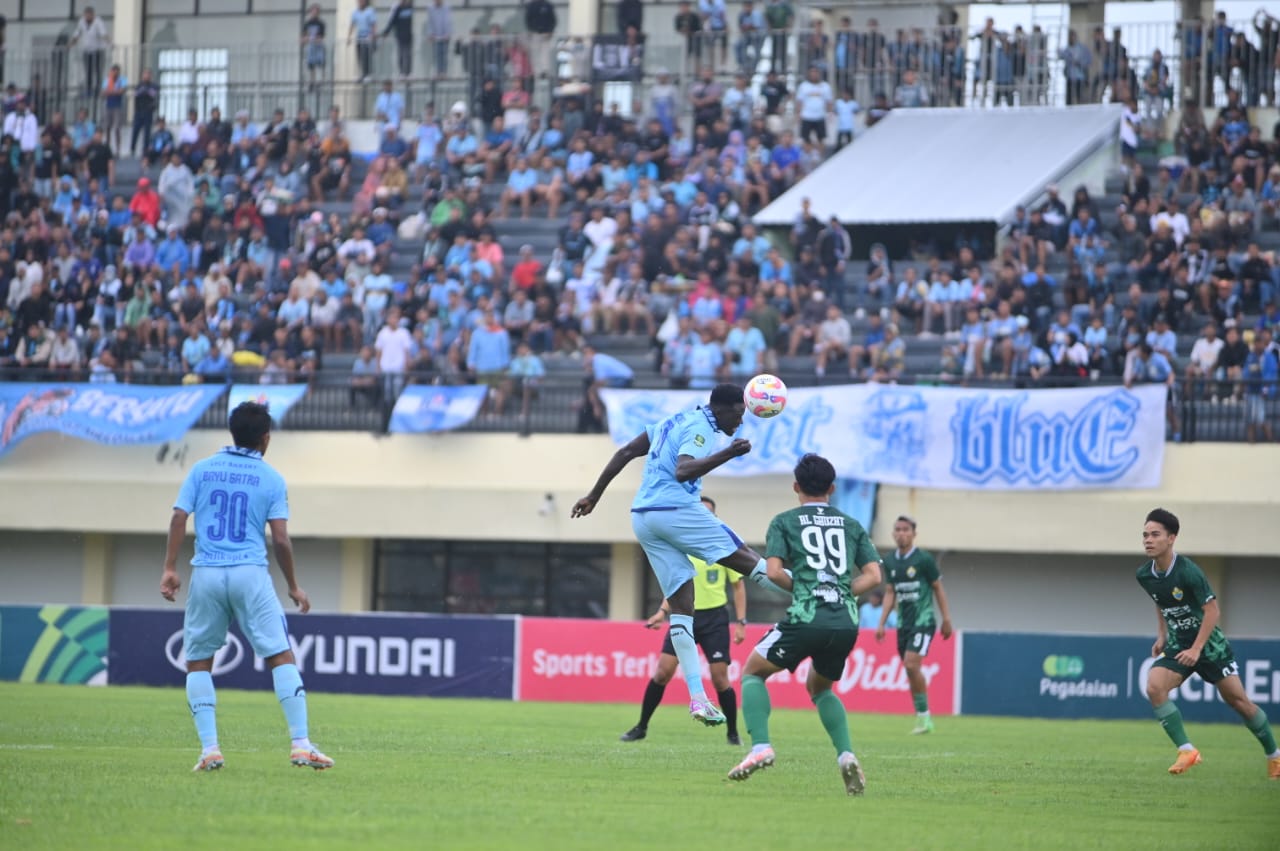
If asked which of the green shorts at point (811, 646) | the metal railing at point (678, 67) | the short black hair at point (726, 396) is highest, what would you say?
the metal railing at point (678, 67)

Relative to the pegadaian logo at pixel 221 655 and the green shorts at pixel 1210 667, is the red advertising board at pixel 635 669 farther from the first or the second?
the green shorts at pixel 1210 667

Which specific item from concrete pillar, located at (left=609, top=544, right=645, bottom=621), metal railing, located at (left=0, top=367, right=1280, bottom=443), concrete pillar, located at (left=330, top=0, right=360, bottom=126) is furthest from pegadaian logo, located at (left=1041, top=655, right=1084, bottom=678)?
concrete pillar, located at (left=330, top=0, right=360, bottom=126)

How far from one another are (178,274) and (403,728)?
19.9 metres

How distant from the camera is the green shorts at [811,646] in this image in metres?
11.6

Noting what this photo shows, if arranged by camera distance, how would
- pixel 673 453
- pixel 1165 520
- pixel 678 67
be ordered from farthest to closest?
pixel 678 67 < pixel 1165 520 < pixel 673 453

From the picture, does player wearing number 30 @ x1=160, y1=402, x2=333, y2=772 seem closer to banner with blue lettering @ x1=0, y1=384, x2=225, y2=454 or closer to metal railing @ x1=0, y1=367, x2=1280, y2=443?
metal railing @ x1=0, y1=367, x2=1280, y2=443

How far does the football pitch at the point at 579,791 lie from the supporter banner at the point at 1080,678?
17.8ft

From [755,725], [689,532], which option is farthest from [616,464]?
[755,725]

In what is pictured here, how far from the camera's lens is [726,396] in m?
12.9

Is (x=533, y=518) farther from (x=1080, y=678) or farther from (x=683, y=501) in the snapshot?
(x=683, y=501)

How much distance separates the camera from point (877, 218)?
34094 mm

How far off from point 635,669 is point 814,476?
15.3 meters

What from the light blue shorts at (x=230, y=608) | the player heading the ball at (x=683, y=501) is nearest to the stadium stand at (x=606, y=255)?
the player heading the ball at (x=683, y=501)

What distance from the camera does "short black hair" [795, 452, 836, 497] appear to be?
1152 cm
